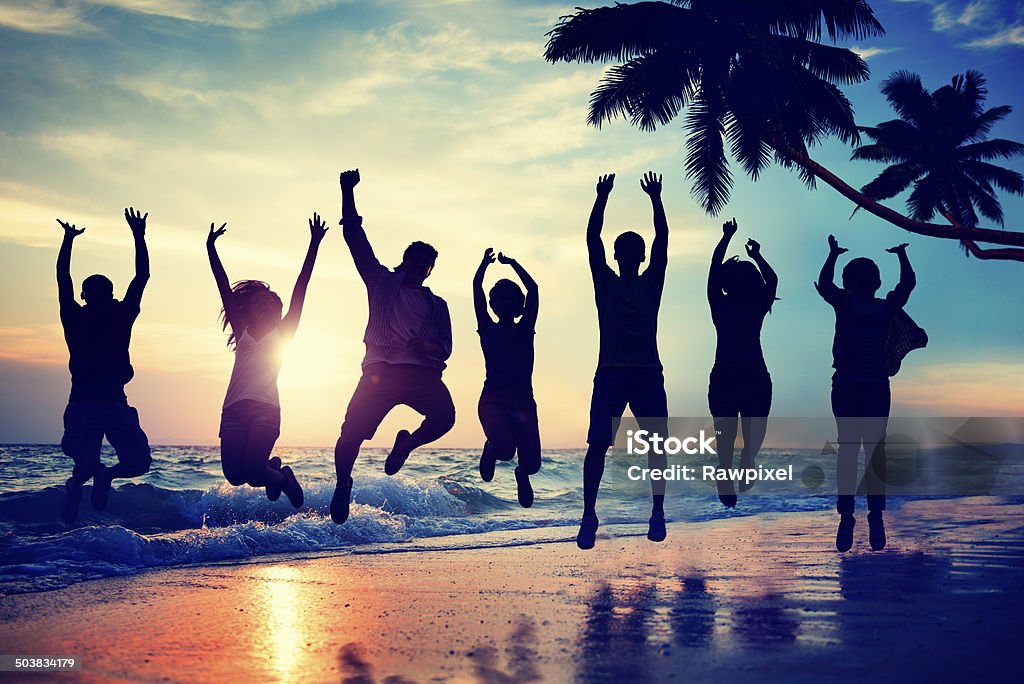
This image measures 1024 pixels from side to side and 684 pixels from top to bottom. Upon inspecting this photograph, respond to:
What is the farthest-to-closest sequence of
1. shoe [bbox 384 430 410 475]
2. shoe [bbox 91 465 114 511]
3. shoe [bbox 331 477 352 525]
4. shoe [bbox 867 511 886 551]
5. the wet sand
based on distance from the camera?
shoe [bbox 91 465 114 511]
shoe [bbox 867 511 886 551]
shoe [bbox 384 430 410 475]
shoe [bbox 331 477 352 525]
the wet sand

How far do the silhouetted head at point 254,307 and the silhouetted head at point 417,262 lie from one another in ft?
4.42

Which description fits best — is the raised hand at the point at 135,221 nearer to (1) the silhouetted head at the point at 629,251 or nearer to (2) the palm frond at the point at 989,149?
(1) the silhouetted head at the point at 629,251

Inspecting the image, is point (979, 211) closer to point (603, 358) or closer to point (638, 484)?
point (638, 484)

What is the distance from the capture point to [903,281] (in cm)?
935

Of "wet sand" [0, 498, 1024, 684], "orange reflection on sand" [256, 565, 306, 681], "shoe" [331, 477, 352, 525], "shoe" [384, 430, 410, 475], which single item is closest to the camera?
"wet sand" [0, 498, 1024, 684]

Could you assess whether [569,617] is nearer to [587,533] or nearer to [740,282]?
[587,533]

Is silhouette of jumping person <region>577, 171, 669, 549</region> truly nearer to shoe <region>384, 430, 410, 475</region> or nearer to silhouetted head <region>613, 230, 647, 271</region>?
silhouetted head <region>613, 230, 647, 271</region>

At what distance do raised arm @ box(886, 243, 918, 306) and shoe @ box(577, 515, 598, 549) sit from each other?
3.83 metres

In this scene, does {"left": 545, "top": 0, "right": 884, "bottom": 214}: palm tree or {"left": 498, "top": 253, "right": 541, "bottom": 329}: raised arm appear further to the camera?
{"left": 545, "top": 0, "right": 884, "bottom": 214}: palm tree

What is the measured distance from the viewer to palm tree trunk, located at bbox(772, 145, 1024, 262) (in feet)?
51.4

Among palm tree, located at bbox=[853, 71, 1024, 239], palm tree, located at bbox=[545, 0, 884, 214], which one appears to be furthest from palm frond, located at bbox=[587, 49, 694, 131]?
palm tree, located at bbox=[853, 71, 1024, 239]

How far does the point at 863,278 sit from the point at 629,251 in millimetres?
2774

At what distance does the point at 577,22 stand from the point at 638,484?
12747 mm

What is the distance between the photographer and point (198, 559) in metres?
13.1
